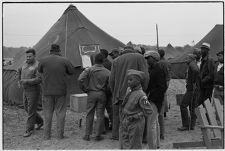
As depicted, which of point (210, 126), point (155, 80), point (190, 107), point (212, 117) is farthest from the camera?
point (190, 107)

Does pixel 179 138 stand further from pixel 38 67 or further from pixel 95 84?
pixel 38 67

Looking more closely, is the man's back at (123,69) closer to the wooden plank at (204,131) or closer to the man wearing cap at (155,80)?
the man wearing cap at (155,80)

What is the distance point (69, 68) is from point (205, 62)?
250cm

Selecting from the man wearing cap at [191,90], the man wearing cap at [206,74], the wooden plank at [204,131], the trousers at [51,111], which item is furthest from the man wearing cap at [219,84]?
the trousers at [51,111]

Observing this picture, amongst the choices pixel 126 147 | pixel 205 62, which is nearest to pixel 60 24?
pixel 205 62

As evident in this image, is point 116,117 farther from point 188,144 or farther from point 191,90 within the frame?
point 191,90

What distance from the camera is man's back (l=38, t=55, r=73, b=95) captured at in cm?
643

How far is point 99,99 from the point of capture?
21.2 ft

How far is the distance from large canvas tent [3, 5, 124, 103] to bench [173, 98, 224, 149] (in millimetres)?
5757

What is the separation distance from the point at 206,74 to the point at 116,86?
6.06ft

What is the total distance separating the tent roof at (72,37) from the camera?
1102 centimetres

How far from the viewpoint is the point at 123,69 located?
591 centimetres

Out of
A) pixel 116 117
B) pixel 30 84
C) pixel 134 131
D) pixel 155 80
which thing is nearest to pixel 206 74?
pixel 155 80

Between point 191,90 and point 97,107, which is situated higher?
point 191,90
